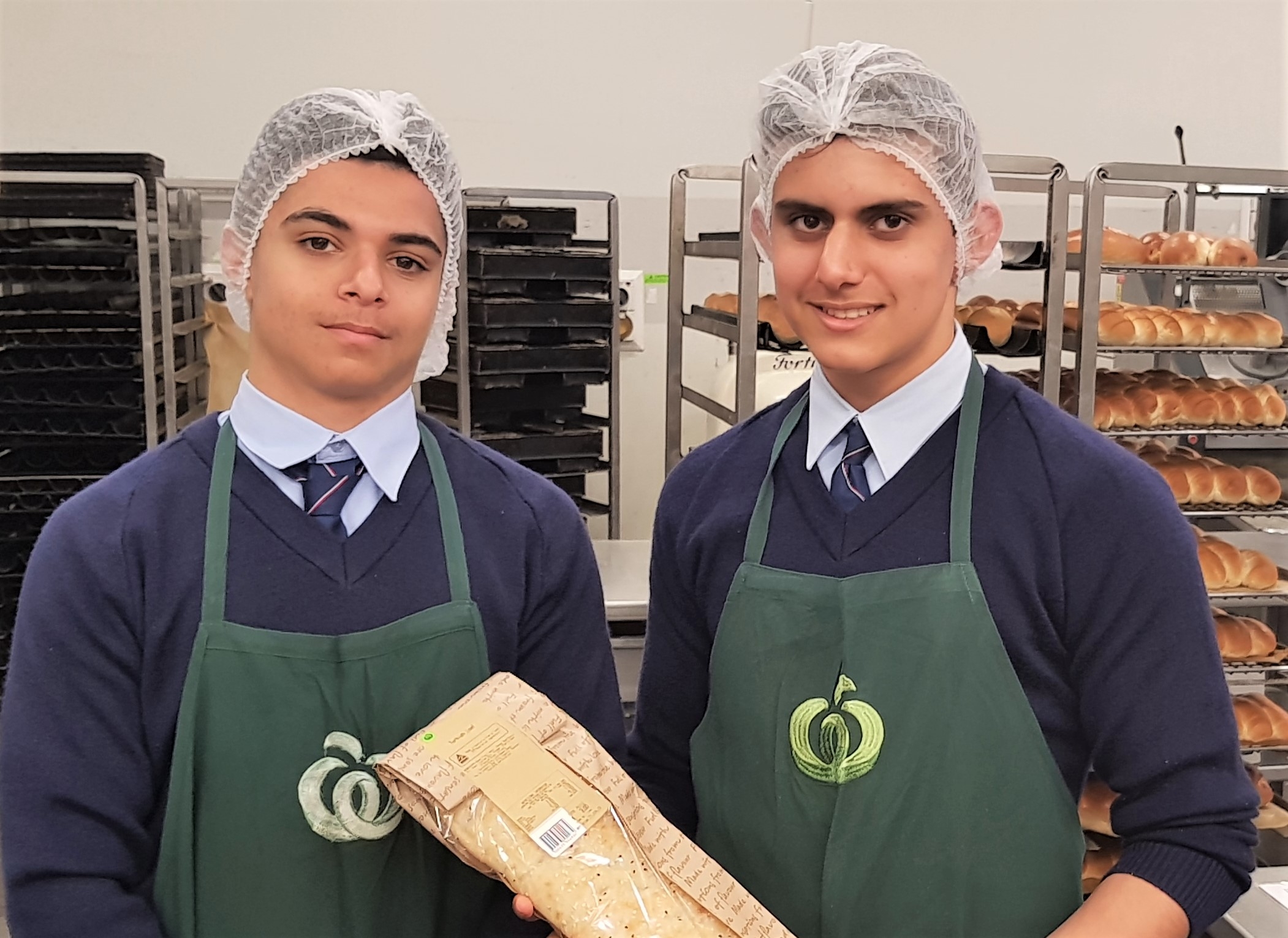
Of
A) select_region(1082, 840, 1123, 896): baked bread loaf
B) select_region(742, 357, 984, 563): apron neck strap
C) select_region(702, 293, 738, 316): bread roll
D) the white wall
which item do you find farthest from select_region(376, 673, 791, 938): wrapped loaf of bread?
the white wall

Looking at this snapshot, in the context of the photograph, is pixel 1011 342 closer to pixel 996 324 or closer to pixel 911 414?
pixel 996 324

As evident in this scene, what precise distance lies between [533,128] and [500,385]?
131 centimetres

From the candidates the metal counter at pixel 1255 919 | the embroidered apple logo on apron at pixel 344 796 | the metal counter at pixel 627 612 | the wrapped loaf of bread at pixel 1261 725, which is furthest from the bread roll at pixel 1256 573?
the embroidered apple logo on apron at pixel 344 796

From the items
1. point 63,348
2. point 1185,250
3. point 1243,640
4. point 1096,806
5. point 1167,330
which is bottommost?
point 1096,806

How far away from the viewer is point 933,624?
1121mm

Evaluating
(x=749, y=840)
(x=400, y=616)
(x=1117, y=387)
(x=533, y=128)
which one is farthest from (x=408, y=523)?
(x=533, y=128)

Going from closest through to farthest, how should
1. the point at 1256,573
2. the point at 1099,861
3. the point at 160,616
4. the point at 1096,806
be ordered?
the point at 160,616 → the point at 1096,806 → the point at 1099,861 → the point at 1256,573

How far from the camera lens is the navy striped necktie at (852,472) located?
Answer: 4.00 ft

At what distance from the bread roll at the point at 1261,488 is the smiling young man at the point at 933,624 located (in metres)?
1.81

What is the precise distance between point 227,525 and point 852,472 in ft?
2.26

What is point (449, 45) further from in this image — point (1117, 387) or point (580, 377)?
point (1117, 387)

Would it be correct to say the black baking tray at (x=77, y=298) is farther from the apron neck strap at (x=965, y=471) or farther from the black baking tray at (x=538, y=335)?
the apron neck strap at (x=965, y=471)

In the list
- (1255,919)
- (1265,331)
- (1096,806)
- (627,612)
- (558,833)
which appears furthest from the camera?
(1265,331)

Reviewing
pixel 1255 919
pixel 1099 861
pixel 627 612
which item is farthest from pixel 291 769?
pixel 1099 861
